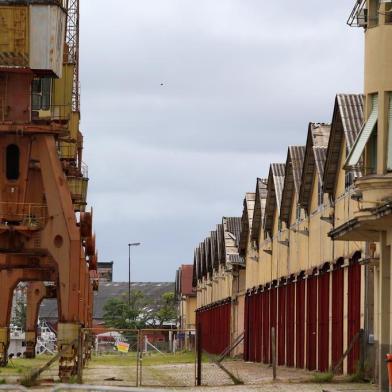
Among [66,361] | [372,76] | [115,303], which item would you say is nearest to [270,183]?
[66,361]

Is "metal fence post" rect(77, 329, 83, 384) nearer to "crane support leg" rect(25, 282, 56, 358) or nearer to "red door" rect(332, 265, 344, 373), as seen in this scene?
"red door" rect(332, 265, 344, 373)

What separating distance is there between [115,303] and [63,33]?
136645 mm

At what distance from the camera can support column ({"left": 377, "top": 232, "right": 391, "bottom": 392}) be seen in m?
31.3

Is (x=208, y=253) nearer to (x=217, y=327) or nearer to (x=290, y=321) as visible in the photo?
(x=217, y=327)

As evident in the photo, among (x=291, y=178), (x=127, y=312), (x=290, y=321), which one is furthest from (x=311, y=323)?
(x=127, y=312)

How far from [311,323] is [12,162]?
13.4 meters

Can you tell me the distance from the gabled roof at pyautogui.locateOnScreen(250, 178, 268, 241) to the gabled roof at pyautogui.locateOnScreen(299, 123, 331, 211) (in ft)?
68.7

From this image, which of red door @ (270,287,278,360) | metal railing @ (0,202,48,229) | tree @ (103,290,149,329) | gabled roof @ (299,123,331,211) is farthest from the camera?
tree @ (103,290,149,329)

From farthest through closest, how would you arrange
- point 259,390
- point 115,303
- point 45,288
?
point 115,303
point 45,288
point 259,390

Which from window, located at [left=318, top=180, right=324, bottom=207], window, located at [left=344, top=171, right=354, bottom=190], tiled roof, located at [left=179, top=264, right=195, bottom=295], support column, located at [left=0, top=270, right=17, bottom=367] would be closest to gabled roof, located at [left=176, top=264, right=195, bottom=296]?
tiled roof, located at [left=179, top=264, right=195, bottom=295]

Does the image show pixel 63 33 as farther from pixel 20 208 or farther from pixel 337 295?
pixel 337 295

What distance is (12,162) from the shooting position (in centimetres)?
5006

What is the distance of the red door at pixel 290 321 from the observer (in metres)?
60.1

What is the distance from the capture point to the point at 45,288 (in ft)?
303
